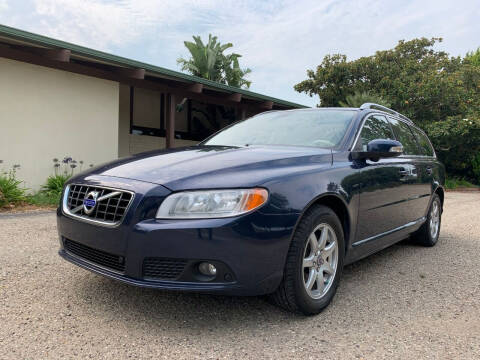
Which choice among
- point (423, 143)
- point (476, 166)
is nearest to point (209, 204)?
point (423, 143)

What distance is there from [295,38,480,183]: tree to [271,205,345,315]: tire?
49.6ft

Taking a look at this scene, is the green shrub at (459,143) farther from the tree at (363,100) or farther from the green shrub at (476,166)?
the tree at (363,100)

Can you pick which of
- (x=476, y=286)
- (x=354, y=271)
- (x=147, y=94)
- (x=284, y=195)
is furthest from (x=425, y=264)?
(x=147, y=94)

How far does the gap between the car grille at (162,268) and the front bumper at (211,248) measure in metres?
0.02

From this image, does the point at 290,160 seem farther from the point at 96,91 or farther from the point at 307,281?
the point at 96,91

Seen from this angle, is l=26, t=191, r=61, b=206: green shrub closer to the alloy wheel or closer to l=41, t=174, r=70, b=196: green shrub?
l=41, t=174, r=70, b=196: green shrub

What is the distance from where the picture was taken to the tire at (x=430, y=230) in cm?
462

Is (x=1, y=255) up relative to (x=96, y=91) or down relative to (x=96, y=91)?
down

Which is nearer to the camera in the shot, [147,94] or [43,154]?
[43,154]

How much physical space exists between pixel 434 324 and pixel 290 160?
1399 millimetres

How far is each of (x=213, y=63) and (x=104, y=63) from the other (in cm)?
1423

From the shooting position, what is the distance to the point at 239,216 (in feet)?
6.84

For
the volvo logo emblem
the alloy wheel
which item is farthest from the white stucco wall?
the alloy wheel

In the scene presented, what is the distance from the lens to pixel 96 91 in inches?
352
